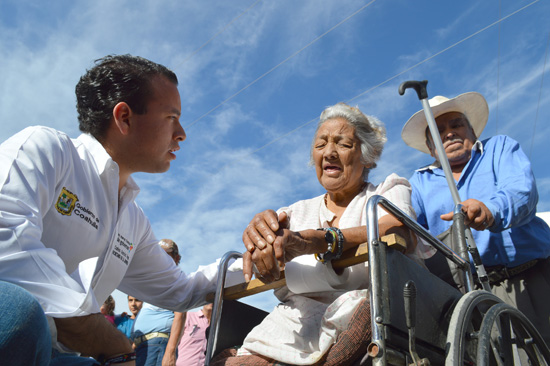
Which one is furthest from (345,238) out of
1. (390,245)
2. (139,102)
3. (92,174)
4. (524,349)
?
(139,102)

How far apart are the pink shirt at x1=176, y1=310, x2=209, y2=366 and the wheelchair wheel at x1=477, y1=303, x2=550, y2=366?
3.89 metres

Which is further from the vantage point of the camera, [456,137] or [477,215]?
[456,137]

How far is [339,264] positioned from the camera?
2094mm

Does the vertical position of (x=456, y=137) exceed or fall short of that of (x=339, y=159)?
it exceeds it

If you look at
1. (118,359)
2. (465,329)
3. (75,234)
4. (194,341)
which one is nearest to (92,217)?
(75,234)

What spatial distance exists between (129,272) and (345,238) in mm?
1456

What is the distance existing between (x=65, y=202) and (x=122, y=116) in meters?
0.71

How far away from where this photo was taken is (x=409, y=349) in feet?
5.41

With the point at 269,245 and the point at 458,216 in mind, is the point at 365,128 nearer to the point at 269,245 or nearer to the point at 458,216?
the point at 458,216

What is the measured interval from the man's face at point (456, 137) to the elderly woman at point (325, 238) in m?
0.69

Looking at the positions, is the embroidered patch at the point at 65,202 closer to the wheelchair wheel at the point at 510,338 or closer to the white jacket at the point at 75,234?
the white jacket at the point at 75,234

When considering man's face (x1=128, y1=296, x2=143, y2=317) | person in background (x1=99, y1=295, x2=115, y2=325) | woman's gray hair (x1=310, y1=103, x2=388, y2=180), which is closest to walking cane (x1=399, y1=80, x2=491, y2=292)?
woman's gray hair (x1=310, y1=103, x2=388, y2=180)

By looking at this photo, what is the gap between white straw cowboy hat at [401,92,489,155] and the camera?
11.5 ft

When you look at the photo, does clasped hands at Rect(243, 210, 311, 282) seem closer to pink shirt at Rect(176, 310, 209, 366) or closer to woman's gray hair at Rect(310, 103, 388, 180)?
woman's gray hair at Rect(310, 103, 388, 180)
